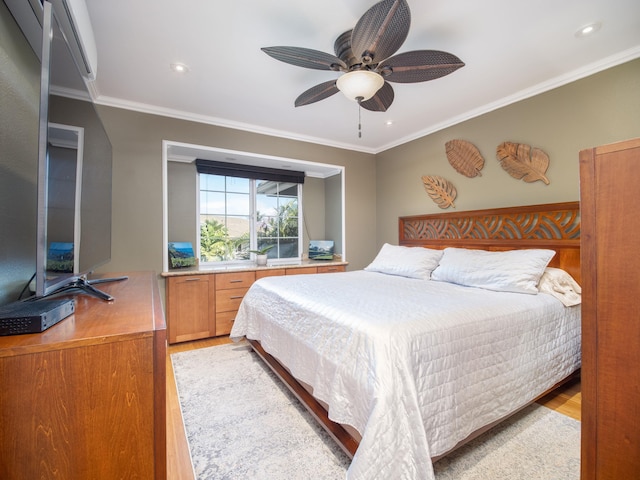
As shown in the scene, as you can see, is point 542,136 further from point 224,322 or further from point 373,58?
point 224,322

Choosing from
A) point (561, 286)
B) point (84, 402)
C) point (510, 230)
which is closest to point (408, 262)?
point (510, 230)

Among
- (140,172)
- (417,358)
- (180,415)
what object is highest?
(140,172)

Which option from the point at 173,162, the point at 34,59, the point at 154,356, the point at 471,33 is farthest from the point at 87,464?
the point at 173,162

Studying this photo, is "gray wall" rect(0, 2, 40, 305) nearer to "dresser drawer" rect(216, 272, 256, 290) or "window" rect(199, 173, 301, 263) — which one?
"dresser drawer" rect(216, 272, 256, 290)

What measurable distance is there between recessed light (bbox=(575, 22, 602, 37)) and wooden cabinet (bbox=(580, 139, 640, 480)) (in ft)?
→ 6.11

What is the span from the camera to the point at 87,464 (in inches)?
30.0

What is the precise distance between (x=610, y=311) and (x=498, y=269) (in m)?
1.69

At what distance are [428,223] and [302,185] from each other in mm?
2026

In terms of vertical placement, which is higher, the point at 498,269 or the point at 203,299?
the point at 498,269

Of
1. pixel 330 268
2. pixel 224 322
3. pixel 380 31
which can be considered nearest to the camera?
pixel 380 31

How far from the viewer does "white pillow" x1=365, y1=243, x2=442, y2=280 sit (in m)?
2.96

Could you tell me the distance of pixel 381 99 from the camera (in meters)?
2.25

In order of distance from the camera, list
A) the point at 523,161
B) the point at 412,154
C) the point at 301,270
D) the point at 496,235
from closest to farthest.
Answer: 1. the point at 523,161
2. the point at 496,235
3. the point at 301,270
4. the point at 412,154

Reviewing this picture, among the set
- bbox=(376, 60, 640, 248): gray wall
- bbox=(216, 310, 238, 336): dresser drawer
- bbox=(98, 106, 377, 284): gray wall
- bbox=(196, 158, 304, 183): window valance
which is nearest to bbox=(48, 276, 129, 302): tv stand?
bbox=(98, 106, 377, 284): gray wall
